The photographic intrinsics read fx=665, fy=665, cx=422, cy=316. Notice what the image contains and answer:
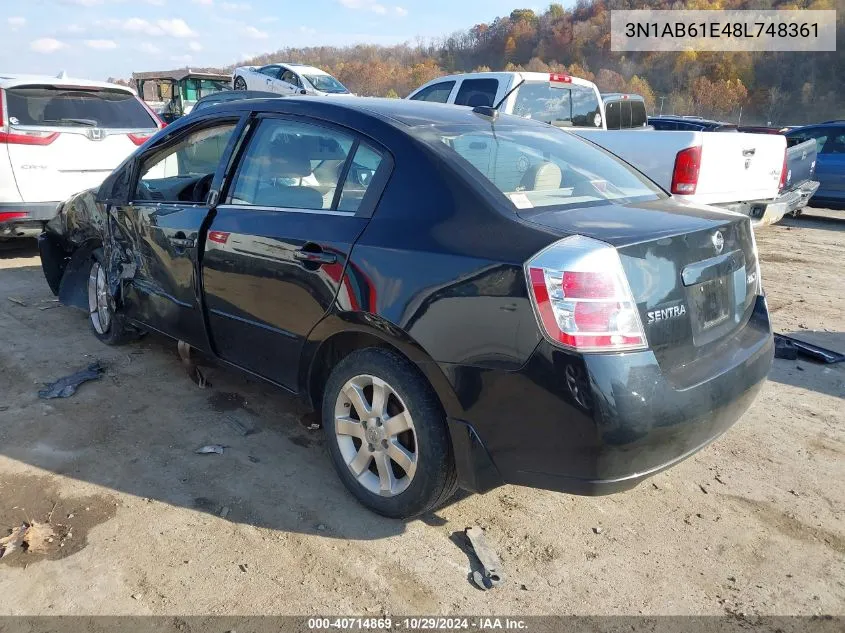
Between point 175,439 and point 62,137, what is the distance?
4.82 metres

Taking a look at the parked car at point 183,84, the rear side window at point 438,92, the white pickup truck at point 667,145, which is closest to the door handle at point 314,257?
the white pickup truck at point 667,145

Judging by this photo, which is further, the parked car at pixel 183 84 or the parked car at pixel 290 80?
the parked car at pixel 183 84

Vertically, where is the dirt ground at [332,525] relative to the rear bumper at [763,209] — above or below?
below

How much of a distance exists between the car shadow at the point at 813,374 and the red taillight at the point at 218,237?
11.4ft

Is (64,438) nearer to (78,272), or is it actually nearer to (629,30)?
(78,272)

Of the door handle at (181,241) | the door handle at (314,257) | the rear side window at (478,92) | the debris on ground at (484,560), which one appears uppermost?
the rear side window at (478,92)

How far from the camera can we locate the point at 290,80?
18.4 m

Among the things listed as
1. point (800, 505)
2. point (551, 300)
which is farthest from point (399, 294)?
point (800, 505)

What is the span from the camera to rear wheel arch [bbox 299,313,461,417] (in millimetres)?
2514

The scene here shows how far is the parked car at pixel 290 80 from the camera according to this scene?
17.7 m

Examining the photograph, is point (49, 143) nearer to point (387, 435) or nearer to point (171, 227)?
point (171, 227)

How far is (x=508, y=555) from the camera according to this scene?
2.70 meters

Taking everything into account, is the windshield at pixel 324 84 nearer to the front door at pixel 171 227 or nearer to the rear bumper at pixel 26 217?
the rear bumper at pixel 26 217

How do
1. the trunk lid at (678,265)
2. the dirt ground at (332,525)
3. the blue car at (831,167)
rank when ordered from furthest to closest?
1. the blue car at (831,167)
2. the dirt ground at (332,525)
3. the trunk lid at (678,265)
